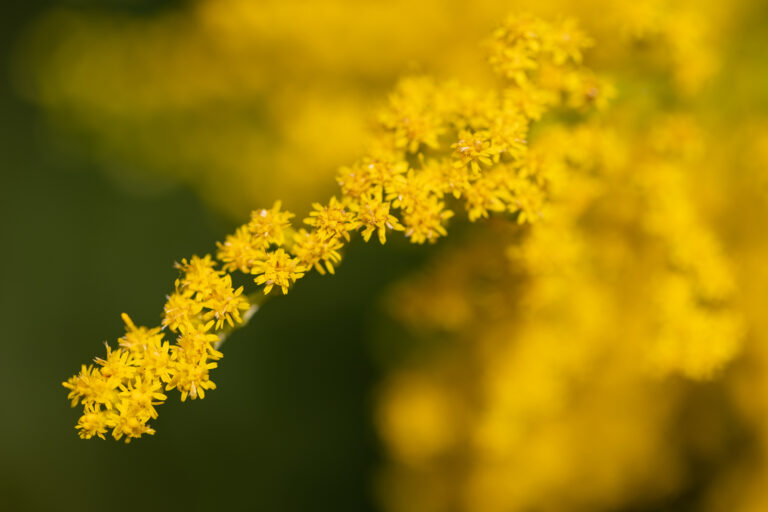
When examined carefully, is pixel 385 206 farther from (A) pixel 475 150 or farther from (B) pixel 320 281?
(B) pixel 320 281

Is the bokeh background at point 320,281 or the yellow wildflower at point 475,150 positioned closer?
the yellow wildflower at point 475,150

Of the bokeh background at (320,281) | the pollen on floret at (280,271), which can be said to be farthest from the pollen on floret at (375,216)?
the bokeh background at (320,281)

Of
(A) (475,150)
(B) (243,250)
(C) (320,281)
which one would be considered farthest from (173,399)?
(A) (475,150)

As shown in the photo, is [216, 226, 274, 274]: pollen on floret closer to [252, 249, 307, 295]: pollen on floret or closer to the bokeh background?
[252, 249, 307, 295]: pollen on floret

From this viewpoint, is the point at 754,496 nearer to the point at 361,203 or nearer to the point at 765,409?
the point at 765,409

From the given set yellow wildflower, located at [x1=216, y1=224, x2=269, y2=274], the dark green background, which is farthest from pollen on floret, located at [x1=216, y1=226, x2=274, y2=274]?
the dark green background

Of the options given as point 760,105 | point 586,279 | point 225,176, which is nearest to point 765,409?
point 586,279

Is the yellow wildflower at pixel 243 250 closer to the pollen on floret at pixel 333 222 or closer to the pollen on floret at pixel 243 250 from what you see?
the pollen on floret at pixel 243 250
